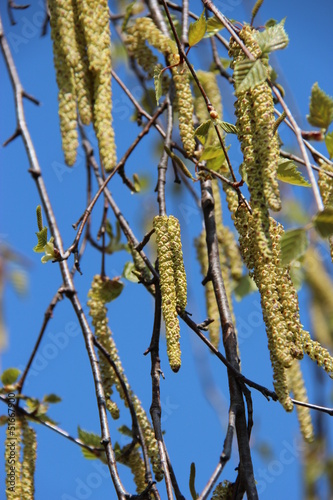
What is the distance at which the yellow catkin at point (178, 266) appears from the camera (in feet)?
5.17

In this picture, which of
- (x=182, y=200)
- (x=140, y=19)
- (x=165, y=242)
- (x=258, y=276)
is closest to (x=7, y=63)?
(x=140, y=19)

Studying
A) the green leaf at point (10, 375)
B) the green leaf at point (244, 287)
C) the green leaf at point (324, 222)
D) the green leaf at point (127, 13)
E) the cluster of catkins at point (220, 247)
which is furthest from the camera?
the green leaf at point (244, 287)

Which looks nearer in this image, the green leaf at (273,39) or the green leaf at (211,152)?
the green leaf at (273,39)

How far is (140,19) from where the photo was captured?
2.68 metres

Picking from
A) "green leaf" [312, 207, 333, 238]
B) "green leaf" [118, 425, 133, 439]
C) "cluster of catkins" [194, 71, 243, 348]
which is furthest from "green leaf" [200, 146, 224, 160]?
"green leaf" [118, 425, 133, 439]

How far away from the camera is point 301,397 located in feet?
6.64

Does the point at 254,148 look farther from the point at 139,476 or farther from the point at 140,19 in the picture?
the point at 140,19

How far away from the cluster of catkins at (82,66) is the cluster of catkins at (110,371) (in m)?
0.65

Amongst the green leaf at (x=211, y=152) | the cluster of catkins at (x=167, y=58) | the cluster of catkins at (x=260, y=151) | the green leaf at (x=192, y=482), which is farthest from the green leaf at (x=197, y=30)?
the green leaf at (x=192, y=482)

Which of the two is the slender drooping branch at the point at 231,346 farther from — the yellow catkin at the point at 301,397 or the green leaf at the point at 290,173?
the green leaf at the point at 290,173

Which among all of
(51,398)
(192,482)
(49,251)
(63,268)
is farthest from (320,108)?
(51,398)

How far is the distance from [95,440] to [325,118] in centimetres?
133

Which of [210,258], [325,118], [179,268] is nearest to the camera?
[179,268]

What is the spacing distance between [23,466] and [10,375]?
0.38m
